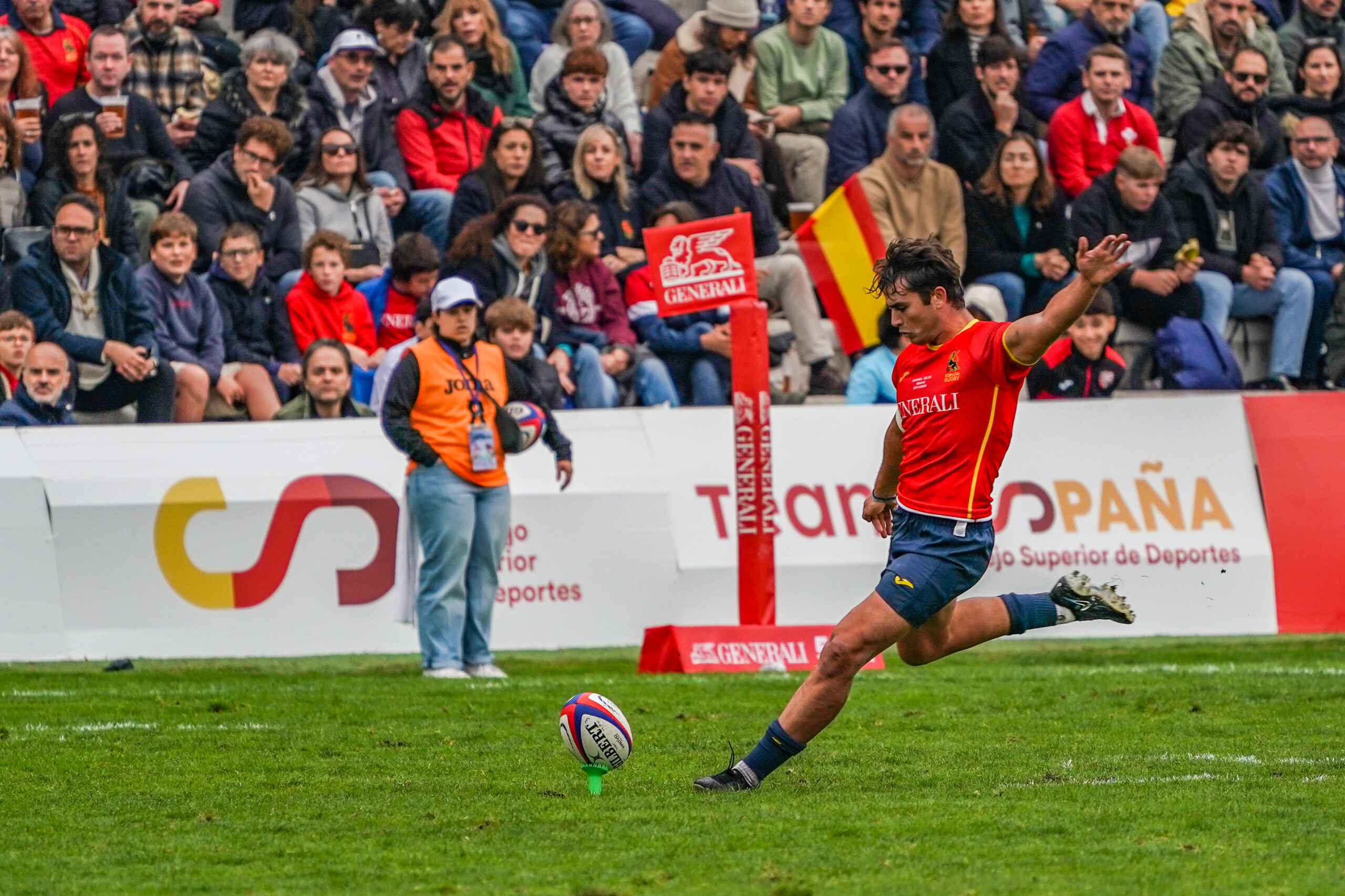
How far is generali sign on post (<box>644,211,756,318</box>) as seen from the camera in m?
12.1

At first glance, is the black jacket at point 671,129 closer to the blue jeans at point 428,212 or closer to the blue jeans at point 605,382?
the blue jeans at point 428,212

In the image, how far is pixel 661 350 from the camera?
52.6 ft

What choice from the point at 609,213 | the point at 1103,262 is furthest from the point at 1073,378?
the point at 1103,262

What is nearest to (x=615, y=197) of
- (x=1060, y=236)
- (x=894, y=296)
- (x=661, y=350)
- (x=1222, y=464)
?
(x=661, y=350)

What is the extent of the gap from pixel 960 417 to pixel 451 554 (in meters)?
5.31

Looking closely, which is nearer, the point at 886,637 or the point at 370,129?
the point at 886,637

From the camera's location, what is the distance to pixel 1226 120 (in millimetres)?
18953

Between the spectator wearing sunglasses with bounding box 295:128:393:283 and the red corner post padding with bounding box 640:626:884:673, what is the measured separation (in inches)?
203

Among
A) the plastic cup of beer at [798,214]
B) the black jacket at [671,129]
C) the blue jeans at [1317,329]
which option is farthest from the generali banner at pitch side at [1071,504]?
the black jacket at [671,129]

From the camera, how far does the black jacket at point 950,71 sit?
18.8m

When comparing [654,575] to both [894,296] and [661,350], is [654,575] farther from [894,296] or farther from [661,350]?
[894,296]

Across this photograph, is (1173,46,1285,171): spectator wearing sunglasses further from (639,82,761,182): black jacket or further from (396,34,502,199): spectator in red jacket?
(396,34,502,199): spectator in red jacket

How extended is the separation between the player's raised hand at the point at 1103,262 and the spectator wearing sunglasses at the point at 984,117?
1091cm

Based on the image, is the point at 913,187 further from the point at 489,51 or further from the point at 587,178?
the point at 489,51
